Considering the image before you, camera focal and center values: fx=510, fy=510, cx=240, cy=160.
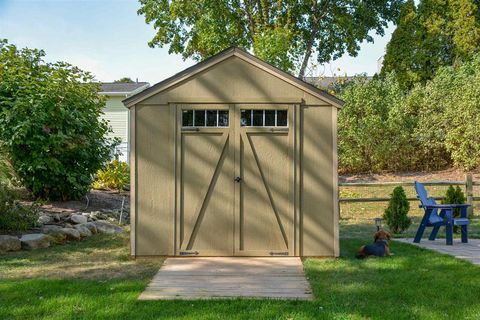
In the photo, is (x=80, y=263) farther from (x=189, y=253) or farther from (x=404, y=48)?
(x=404, y=48)

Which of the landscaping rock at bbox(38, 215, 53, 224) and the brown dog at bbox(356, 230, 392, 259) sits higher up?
the landscaping rock at bbox(38, 215, 53, 224)

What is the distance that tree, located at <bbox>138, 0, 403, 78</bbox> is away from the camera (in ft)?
66.1

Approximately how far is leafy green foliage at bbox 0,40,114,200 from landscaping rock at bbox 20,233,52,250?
2.11 meters

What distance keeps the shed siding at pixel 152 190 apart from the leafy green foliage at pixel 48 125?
3.60 metres

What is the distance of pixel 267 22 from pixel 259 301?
1709 centimetres

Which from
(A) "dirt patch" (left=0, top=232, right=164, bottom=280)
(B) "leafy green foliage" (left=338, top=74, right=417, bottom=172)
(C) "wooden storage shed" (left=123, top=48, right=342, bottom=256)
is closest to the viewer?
(A) "dirt patch" (left=0, top=232, right=164, bottom=280)

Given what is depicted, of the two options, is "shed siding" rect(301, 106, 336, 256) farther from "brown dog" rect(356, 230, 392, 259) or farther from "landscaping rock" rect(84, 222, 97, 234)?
"landscaping rock" rect(84, 222, 97, 234)

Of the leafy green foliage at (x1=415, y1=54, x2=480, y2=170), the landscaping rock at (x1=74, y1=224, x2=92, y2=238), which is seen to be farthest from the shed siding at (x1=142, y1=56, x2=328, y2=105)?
the leafy green foliage at (x1=415, y1=54, x2=480, y2=170)

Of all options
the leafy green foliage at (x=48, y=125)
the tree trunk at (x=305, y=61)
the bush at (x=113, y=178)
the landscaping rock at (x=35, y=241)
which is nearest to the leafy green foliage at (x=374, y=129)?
the tree trunk at (x=305, y=61)

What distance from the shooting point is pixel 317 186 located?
701 centimetres

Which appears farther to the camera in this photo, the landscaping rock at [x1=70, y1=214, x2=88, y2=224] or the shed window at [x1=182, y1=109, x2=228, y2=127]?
the landscaping rock at [x1=70, y1=214, x2=88, y2=224]

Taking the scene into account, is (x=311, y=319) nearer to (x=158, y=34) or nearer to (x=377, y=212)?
(x=377, y=212)

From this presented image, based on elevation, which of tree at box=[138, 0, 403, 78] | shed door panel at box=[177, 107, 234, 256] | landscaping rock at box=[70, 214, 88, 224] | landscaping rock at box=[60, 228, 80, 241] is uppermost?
tree at box=[138, 0, 403, 78]

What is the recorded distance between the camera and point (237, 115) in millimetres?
6992
